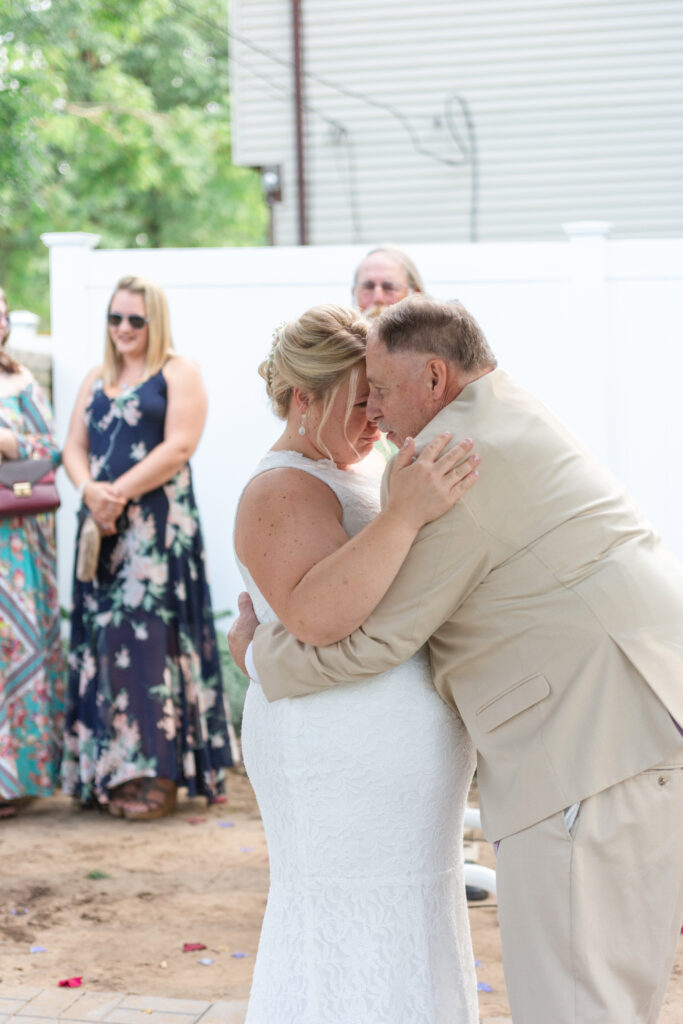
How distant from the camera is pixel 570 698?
223 centimetres

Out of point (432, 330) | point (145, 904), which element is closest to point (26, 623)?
point (145, 904)

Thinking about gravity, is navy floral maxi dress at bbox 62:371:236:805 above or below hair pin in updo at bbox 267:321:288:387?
below

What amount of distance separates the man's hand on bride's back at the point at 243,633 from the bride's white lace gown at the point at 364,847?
116 mm

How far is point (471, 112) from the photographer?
10.8 m

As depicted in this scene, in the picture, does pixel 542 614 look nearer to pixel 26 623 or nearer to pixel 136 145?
pixel 26 623

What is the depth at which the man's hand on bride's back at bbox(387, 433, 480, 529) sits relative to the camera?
2.22 metres

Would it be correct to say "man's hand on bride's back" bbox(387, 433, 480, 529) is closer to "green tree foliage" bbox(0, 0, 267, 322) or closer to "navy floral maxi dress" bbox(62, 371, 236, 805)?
"navy floral maxi dress" bbox(62, 371, 236, 805)

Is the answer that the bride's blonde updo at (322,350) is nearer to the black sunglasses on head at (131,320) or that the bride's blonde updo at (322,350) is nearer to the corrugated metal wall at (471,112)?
the black sunglasses on head at (131,320)

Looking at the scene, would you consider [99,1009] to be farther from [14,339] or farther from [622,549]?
[14,339]

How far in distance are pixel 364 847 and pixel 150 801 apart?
3425mm

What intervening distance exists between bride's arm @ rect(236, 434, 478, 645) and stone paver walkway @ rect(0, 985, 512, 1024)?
1.64 metres

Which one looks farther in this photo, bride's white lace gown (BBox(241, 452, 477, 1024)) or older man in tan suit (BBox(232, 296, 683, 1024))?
bride's white lace gown (BBox(241, 452, 477, 1024))

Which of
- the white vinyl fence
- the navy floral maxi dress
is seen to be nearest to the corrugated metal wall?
the white vinyl fence

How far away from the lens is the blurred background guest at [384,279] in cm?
535
